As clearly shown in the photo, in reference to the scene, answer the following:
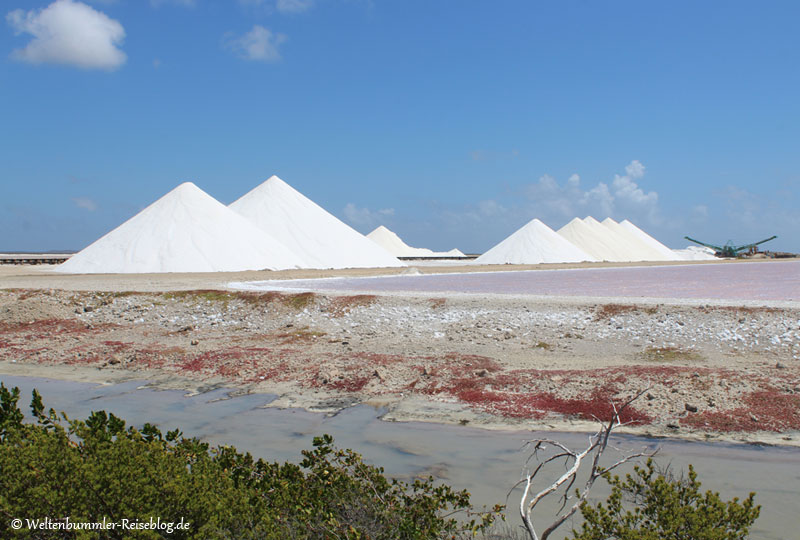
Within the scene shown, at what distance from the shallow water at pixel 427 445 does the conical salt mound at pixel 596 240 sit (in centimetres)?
7525

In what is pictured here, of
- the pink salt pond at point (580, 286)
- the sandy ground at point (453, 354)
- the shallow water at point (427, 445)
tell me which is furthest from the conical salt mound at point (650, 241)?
the shallow water at point (427, 445)

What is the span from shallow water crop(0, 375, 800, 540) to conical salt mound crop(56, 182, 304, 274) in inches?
1257

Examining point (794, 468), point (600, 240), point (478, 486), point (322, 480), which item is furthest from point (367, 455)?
point (600, 240)

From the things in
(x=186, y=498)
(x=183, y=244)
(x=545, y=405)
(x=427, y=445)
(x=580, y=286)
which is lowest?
(x=427, y=445)

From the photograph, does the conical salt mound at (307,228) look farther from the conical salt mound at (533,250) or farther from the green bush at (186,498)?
the green bush at (186,498)

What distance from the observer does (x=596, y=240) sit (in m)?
84.1

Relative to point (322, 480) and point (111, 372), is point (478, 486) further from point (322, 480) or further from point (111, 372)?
point (111, 372)

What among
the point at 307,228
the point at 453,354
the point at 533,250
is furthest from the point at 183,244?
the point at 533,250

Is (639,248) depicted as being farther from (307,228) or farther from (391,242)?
(307,228)

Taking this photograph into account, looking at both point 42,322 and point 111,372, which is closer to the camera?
point 111,372

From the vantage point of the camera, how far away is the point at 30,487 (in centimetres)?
354

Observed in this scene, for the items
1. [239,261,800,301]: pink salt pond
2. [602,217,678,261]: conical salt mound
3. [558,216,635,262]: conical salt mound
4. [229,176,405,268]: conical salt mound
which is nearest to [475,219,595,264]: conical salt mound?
[558,216,635,262]: conical salt mound

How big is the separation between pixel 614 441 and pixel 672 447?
64 cm

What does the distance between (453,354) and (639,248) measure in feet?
276
